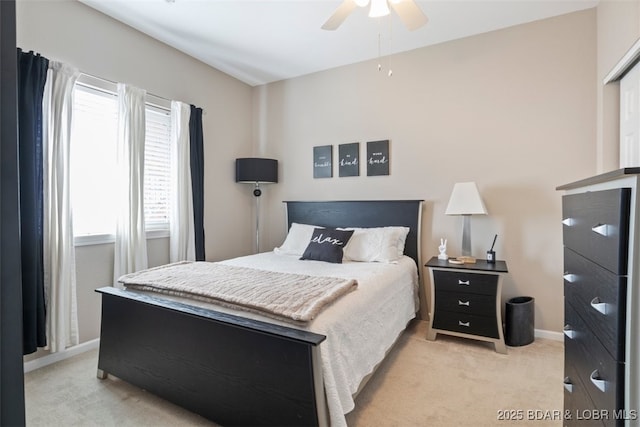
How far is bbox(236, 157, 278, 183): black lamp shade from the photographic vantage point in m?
3.91

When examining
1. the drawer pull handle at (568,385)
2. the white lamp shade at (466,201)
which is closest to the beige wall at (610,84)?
the white lamp shade at (466,201)

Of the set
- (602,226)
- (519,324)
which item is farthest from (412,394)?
(602,226)

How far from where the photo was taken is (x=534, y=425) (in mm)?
1766

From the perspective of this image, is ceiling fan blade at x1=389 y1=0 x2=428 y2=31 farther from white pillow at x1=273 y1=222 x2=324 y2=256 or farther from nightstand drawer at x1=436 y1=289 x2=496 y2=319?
white pillow at x1=273 y1=222 x2=324 y2=256

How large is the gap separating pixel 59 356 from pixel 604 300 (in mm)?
3363

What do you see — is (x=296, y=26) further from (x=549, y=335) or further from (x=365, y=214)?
(x=549, y=335)

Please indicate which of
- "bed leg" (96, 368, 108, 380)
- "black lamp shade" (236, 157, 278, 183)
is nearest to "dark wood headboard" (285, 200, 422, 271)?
"black lamp shade" (236, 157, 278, 183)

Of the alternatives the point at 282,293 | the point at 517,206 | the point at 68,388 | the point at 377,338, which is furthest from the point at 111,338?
the point at 517,206

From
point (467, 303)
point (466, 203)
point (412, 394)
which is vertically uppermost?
point (466, 203)

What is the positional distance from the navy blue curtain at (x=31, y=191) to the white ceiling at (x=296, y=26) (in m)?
0.85

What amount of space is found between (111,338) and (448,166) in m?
3.18

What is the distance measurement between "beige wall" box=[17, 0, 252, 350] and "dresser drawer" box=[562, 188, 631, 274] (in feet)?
10.7

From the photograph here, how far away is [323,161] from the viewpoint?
3.89m

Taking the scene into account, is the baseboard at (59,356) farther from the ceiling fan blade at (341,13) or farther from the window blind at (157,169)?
the ceiling fan blade at (341,13)
